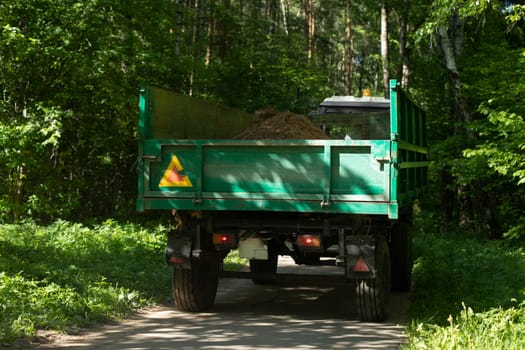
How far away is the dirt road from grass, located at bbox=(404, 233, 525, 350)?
37 cm

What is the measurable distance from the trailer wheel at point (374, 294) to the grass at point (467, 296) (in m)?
0.43

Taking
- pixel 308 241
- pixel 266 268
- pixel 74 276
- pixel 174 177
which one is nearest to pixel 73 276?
pixel 74 276

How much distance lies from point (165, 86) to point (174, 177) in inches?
492

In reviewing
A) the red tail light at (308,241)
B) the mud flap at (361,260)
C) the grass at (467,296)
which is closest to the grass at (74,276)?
the red tail light at (308,241)

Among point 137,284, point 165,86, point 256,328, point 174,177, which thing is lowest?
point 256,328

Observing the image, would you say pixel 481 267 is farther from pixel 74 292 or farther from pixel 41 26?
pixel 41 26

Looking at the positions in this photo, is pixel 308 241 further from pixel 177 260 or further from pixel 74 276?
pixel 74 276

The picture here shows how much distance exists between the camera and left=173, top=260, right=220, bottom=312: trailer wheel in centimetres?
836

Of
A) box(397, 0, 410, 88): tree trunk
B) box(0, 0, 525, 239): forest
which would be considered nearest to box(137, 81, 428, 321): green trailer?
box(0, 0, 525, 239): forest

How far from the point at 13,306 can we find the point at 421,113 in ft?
21.4

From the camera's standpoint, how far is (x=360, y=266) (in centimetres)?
757

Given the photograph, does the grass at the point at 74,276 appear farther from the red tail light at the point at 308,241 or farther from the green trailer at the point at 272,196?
the red tail light at the point at 308,241

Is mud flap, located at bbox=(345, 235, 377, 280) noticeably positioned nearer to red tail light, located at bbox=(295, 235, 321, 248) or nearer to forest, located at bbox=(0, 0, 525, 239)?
red tail light, located at bbox=(295, 235, 321, 248)

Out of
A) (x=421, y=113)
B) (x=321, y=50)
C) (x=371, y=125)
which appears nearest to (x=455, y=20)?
(x=421, y=113)
